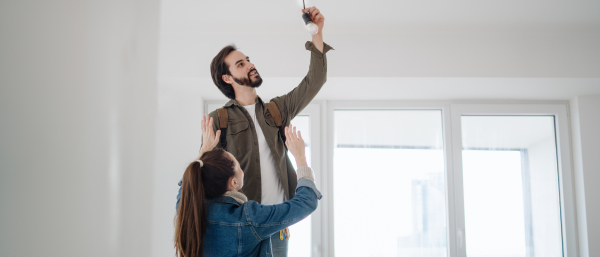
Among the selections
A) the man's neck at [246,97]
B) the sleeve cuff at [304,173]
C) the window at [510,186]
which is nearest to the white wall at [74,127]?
the man's neck at [246,97]

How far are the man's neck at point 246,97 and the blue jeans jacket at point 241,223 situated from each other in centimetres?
50

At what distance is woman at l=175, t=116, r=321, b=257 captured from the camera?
1227 mm

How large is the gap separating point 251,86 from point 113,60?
562mm

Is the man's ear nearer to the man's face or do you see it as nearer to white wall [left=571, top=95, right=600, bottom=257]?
the man's face

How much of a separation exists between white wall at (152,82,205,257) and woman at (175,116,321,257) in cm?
146

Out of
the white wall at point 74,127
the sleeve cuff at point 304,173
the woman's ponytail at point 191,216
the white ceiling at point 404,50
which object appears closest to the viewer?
the white wall at point 74,127

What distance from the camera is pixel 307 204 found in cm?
129

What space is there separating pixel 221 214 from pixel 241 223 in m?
0.07

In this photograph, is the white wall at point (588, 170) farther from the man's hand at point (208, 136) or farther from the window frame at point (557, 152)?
the man's hand at point (208, 136)

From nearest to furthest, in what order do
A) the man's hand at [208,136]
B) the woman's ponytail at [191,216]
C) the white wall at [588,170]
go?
1. the woman's ponytail at [191,216]
2. the man's hand at [208,136]
3. the white wall at [588,170]

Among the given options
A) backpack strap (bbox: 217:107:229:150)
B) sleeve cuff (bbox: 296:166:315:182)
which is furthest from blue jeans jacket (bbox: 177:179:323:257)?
backpack strap (bbox: 217:107:229:150)

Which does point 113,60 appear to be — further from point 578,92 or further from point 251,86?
point 578,92

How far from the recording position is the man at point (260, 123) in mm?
1543

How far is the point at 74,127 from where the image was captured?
988mm
